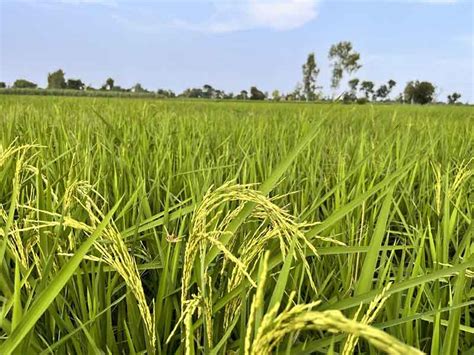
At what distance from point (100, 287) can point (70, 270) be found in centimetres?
28

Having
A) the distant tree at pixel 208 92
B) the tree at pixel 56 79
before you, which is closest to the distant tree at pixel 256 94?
the distant tree at pixel 208 92

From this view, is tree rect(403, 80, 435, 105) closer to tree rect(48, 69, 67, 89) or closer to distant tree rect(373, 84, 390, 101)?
distant tree rect(373, 84, 390, 101)

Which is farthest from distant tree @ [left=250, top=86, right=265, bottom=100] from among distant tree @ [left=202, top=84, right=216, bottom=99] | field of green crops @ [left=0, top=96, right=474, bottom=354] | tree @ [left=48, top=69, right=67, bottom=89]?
field of green crops @ [left=0, top=96, right=474, bottom=354]

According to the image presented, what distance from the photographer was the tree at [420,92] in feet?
138

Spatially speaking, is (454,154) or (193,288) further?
(454,154)

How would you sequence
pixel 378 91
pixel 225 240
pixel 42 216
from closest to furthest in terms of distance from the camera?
pixel 225 240, pixel 42 216, pixel 378 91

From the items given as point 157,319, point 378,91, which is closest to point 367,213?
point 157,319

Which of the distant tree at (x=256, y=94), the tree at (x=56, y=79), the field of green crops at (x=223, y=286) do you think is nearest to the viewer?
the field of green crops at (x=223, y=286)

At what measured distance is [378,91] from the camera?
5538 centimetres

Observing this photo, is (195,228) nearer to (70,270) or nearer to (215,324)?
(70,270)

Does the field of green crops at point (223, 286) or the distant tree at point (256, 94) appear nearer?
the field of green crops at point (223, 286)

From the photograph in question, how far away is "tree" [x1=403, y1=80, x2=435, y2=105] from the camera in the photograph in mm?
42188

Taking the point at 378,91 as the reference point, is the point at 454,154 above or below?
below

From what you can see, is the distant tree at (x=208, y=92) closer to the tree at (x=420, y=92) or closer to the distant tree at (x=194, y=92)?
the distant tree at (x=194, y=92)
